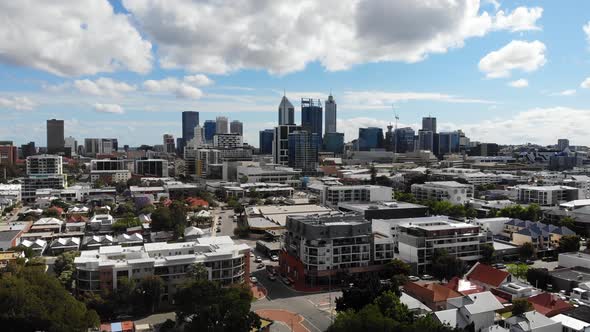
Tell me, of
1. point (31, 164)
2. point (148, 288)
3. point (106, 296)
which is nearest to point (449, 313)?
point (148, 288)

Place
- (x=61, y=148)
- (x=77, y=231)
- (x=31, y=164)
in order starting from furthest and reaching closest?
(x=61, y=148)
(x=31, y=164)
(x=77, y=231)

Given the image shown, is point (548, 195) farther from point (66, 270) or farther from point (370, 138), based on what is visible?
point (370, 138)

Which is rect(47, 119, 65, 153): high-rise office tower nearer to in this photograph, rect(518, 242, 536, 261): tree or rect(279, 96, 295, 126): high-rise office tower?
rect(279, 96, 295, 126): high-rise office tower

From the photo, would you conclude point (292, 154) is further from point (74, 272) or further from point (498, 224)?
point (74, 272)

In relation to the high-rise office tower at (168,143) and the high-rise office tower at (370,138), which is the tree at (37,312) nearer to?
the high-rise office tower at (370,138)

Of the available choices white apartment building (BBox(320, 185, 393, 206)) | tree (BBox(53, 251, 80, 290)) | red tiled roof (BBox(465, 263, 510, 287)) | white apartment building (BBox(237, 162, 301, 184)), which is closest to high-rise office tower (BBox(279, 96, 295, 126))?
white apartment building (BBox(237, 162, 301, 184))
